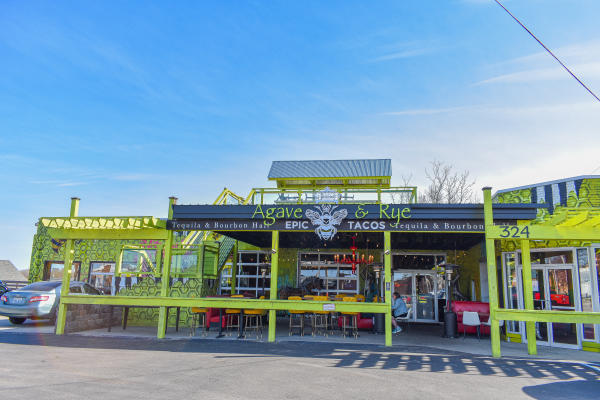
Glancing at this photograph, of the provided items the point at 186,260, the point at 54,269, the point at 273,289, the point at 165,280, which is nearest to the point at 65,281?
the point at 165,280

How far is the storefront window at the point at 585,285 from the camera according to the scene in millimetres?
10859

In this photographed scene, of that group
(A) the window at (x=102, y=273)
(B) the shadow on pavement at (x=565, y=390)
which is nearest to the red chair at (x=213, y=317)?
(A) the window at (x=102, y=273)

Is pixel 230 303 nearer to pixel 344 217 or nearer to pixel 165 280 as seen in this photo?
pixel 165 280

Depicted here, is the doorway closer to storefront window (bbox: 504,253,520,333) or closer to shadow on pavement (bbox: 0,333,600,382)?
storefront window (bbox: 504,253,520,333)

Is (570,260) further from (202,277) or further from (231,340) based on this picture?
(202,277)

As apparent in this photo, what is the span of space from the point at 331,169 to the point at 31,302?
10720 millimetres

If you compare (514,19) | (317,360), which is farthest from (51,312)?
(514,19)

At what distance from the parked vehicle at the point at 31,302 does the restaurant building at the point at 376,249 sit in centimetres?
191

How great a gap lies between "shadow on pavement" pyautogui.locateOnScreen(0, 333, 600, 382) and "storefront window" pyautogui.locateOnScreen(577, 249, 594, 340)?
261 centimetres

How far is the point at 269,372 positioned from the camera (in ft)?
24.3

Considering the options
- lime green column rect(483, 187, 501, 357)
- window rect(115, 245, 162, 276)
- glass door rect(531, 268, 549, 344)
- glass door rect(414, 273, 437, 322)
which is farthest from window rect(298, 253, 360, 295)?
lime green column rect(483, 187, 501, 357)

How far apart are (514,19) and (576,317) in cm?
659

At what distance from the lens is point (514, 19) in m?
8.38

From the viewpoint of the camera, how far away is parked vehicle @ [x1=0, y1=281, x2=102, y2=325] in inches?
518
